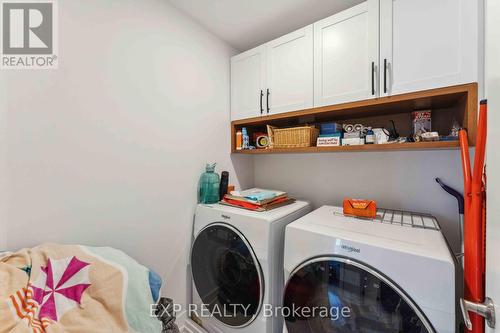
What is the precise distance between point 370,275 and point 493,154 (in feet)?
2.04

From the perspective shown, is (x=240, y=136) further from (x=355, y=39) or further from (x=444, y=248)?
(x=444, y=248)

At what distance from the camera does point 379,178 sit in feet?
5.08

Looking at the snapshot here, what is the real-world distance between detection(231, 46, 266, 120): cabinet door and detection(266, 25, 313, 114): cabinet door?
0.07 meters

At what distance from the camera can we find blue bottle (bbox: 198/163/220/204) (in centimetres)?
165

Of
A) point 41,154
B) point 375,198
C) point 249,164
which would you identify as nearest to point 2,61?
point 41,154

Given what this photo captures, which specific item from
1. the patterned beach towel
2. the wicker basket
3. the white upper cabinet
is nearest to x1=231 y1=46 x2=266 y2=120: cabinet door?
the white upper cabinet

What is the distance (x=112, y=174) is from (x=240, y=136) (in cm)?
105

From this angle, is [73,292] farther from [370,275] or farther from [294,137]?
[294,137]

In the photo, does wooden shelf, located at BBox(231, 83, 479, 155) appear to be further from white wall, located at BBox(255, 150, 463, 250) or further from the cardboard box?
white wall, located at BBox(255, 150, 463, 250)

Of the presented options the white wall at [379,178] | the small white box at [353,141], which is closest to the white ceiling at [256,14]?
the small white box at [353,141]

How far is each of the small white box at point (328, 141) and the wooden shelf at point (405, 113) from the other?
0.04 metres

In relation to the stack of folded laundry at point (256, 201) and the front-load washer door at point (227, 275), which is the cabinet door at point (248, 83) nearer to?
the stack of folded laundry at point (256, 201)

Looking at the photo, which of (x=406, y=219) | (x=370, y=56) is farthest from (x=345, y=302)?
(x=370, y=56)

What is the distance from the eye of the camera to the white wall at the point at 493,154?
0.49 meters
